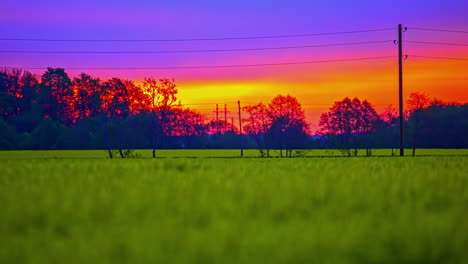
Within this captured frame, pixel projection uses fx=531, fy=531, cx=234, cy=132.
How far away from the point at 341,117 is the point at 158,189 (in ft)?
233

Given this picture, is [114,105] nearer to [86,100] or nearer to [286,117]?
[86,100]

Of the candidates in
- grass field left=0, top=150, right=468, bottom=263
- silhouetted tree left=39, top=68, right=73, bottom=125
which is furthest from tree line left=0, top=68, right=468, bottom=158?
grass field left=0, top=150, right=468, bottom=263

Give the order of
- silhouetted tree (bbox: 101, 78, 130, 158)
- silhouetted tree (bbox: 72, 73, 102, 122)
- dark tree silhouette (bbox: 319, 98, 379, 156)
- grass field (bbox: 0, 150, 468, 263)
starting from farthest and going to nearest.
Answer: silhouetted tree (bbox: 72, 73, 102, 122), silhouetted tree (bbox: 101, 78, 130, 158), dark tree silhouette (bbox: 319, 98, 379, 156), grass field (bbox: 0, 150, 468, 263)

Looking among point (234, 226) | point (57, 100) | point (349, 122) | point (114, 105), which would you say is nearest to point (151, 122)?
point (114, 105)

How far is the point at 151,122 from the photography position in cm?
6241

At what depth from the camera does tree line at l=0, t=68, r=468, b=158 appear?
213 feet

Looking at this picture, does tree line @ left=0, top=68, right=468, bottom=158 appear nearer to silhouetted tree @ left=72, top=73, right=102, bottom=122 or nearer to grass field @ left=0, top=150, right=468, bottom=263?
silhouetted tree @ left=72, top=73, right=102, bottom=122

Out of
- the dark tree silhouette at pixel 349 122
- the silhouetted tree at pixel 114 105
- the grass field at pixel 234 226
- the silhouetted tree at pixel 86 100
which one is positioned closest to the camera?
the grass field at pixel 234 226

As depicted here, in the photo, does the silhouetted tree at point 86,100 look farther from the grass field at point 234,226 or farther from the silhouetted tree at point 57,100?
the grass field at point 234,226

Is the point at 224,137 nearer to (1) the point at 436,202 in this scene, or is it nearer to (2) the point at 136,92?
(2) the point at 136,92

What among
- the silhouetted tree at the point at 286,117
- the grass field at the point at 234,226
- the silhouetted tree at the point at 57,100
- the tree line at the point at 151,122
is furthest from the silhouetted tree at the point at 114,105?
the grass field at the point at 234,226

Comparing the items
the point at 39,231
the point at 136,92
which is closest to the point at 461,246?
the point at 39,231

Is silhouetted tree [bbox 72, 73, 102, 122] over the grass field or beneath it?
over

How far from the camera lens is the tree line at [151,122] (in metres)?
64.9
